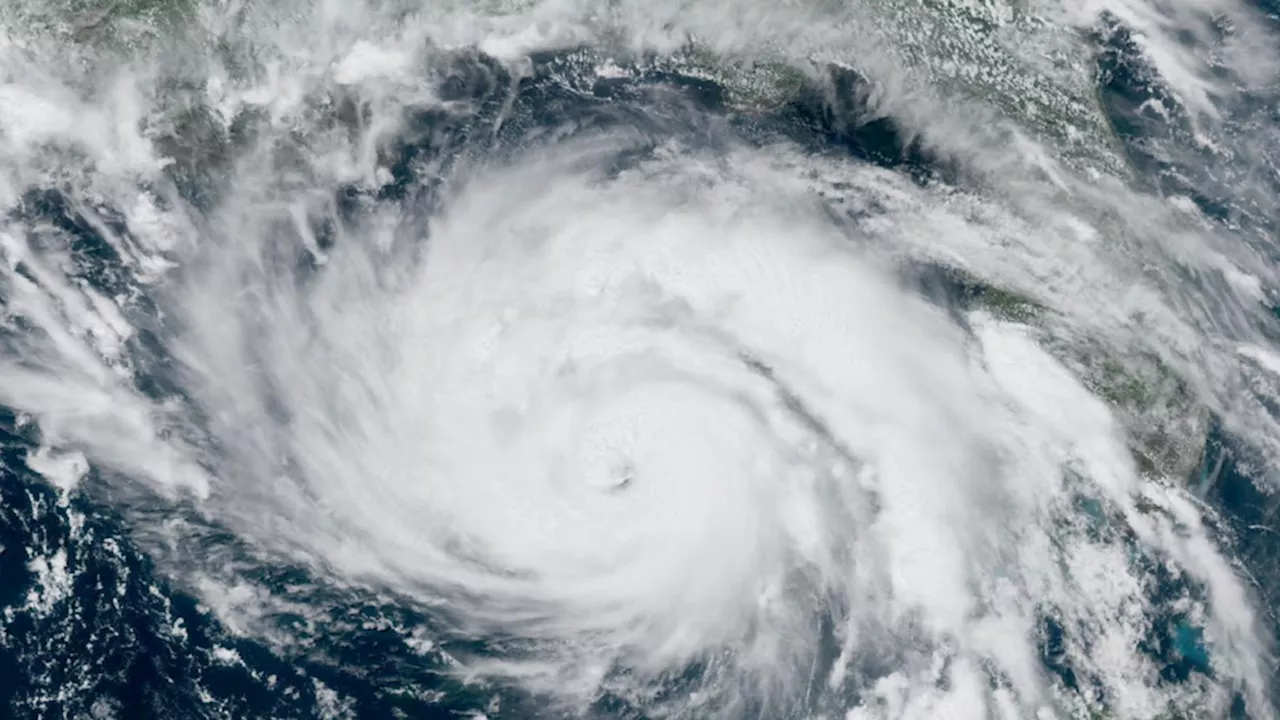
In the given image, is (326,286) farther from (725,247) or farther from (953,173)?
(953,173)

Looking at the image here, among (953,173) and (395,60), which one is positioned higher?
(953,173)

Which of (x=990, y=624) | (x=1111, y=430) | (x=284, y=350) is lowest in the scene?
(x=284, y=350)

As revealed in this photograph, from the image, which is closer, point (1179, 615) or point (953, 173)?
point (1179, 615)

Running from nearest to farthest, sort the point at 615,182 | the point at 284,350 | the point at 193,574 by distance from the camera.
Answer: the point at 193,574 → the point at 284,350 → the point at 615,182

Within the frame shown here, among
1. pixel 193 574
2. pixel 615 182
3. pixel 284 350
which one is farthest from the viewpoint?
pixel 615 182

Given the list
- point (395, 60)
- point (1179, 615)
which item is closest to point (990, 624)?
point (1179, 615)

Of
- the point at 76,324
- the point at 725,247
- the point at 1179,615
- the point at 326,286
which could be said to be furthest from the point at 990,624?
the point at 76,324
